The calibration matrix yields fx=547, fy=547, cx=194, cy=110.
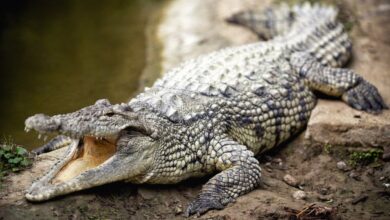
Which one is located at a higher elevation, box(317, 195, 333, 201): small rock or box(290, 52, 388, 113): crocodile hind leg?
box(290, 52, 388, 113): crocodile hind leg

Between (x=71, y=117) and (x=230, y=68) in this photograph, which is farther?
(x=230, y=68)

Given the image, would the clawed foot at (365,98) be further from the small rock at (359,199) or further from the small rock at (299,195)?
the small rock at (299,195)

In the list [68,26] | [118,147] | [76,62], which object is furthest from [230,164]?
[68,26]

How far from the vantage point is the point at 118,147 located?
4.02 m

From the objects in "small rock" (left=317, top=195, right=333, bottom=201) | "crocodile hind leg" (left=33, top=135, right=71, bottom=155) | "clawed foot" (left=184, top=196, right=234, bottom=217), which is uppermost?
"crocodile hind leg" (left=33, top=135, right=71, bottom=155)

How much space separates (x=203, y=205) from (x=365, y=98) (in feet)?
7.95

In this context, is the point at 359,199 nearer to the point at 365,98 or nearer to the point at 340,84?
the point at 365,98

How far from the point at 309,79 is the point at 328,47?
91cm

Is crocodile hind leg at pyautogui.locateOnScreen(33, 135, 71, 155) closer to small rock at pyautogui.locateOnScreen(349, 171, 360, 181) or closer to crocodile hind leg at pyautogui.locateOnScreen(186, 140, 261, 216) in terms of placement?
crocodile hind leg at pyautogui.locateOnScreen(186, 140, 261, 216)

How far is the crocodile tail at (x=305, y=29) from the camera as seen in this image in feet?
20.5

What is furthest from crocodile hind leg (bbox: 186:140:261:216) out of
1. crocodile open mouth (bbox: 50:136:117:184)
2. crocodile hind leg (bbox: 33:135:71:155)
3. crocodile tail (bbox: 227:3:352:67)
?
crocodile tail (bbox: 227:3:352:67)

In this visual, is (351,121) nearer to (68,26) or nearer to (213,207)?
(213,207)

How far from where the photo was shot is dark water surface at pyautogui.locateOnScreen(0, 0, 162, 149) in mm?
6250

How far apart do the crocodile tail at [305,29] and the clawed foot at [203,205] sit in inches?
95.8
